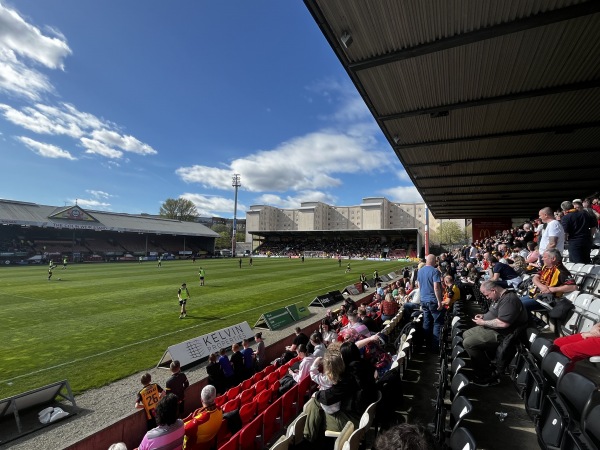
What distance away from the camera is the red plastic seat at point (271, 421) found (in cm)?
486

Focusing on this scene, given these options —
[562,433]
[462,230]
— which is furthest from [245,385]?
[462,230]

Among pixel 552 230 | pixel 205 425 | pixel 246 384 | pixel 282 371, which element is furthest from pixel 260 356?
pixel 552 230

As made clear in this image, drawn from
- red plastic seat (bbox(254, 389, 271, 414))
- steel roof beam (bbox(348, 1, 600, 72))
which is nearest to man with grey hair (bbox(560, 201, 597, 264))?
steel roof beam (bbox(348, 1, 600, 72))

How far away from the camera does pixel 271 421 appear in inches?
197

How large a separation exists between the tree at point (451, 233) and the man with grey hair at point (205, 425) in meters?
91.0

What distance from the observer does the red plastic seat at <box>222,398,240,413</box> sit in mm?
5234

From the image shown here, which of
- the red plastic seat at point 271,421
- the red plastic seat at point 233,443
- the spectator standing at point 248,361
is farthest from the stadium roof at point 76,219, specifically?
the red plastic seat at point 233,443

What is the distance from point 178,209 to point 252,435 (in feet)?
341

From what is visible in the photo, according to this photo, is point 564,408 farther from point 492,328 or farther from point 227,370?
point 227,370

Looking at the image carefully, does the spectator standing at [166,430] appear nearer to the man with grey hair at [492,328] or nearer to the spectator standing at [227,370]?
the spectator standing at [227,370]

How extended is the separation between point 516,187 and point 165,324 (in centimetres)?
2270

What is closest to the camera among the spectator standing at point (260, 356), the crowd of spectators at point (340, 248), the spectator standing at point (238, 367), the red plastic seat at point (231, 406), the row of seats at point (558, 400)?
the row of seats at point (558, 400)

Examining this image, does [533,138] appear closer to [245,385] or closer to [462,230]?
[245,385]

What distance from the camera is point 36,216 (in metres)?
49.0
